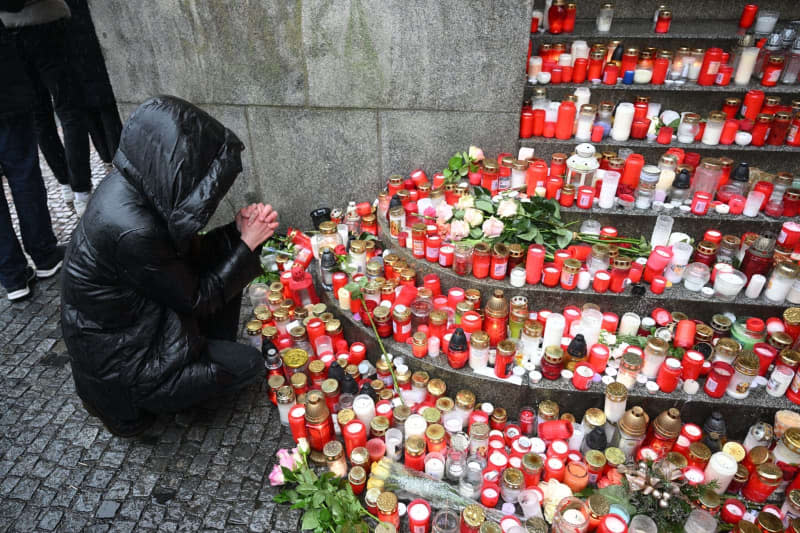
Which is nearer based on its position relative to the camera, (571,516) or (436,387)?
(571,516)

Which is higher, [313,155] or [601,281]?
[313,155]

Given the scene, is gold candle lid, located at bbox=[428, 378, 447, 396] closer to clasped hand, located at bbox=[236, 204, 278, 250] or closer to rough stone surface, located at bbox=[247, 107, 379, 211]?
clasped hand, located at bbox=[236, 204, 278, 250]

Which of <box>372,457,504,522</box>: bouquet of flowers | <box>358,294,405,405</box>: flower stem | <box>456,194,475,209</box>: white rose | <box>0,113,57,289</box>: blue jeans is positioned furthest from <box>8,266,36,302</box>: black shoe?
<box>456,194,475,209</box>: white rose

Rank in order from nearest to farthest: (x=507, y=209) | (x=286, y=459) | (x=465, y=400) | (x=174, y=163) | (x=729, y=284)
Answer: (x=174, y=163), (x=286, y=459), (x=465, y=400), (x=729, y=284), (x=507, y=209)

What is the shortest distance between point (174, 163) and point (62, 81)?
13.4 ft

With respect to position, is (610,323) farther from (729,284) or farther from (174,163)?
(174,163)

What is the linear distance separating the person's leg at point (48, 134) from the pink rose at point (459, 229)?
493 centimetres

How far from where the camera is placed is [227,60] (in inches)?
186

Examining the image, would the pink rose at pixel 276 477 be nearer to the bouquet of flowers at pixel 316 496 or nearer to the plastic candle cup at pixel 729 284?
the bouquet of flowers at pixel 316 496

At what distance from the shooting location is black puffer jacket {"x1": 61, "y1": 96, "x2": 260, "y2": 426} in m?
2.55

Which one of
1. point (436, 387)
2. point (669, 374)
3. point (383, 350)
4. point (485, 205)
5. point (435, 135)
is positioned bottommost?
point (436, 387)

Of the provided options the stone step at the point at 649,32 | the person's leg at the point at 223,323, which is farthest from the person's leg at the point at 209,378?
the stone step at the point at 649,32

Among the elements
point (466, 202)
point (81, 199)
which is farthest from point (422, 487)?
point (81, 199)

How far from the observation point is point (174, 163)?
2496 mm
